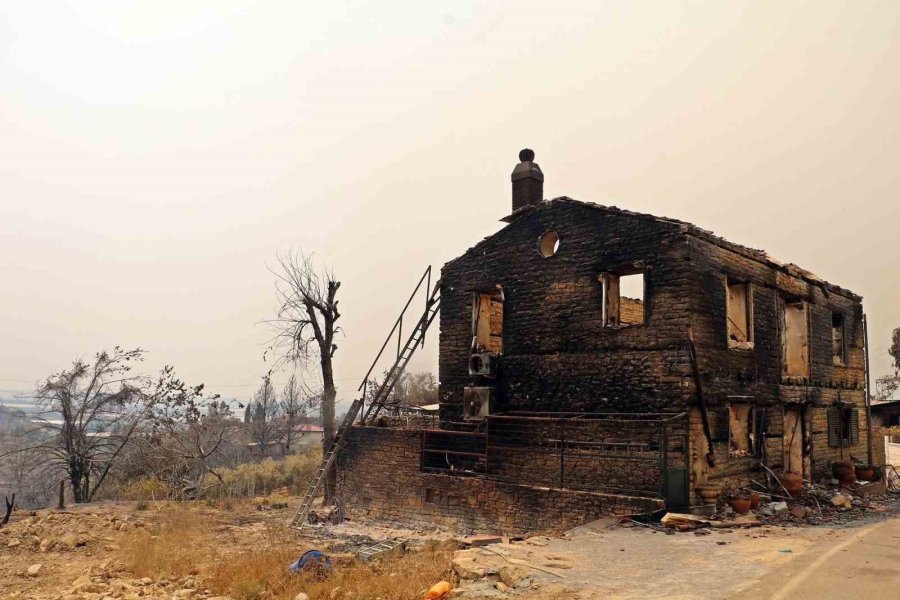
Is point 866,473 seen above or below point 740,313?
below

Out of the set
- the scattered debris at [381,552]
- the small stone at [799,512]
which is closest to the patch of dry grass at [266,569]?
the scattered debris at [381,552]

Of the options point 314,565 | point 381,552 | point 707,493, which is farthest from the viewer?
point 707,493

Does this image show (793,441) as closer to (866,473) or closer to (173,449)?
(866,473)

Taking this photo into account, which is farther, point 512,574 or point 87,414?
point 87,414

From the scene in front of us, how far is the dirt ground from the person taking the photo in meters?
8.70

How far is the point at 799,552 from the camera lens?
10.4 meters

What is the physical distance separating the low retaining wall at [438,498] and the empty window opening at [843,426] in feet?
32.9

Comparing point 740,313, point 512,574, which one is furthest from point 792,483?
point 512,574

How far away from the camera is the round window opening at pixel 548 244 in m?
17.5

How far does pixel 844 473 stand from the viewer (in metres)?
18.8

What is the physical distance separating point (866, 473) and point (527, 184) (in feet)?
43.7

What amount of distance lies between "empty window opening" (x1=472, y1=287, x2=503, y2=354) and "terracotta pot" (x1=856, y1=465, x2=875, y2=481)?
1137 centimetres

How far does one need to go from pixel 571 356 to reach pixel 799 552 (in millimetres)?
7107

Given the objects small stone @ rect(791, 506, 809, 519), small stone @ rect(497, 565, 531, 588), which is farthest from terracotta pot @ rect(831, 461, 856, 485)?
small stone @ rect(497, 565, 531, 588)
